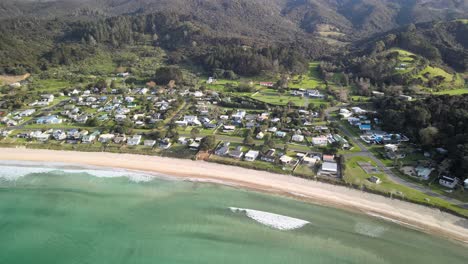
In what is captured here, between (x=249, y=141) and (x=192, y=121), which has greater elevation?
(x=192, y=121)

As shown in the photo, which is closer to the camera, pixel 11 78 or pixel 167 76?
pixel 167 76

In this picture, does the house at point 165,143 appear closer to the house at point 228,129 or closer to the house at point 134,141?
the house at point 134,141

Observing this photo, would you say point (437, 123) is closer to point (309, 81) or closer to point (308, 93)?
point (308, 93)

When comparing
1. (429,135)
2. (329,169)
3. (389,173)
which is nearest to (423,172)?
(389,173)

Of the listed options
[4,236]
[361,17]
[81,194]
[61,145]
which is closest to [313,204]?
[81,194]

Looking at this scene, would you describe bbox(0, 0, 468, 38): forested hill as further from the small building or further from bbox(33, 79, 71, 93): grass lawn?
the small building

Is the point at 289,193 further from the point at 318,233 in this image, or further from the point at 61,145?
the point at 61,145
